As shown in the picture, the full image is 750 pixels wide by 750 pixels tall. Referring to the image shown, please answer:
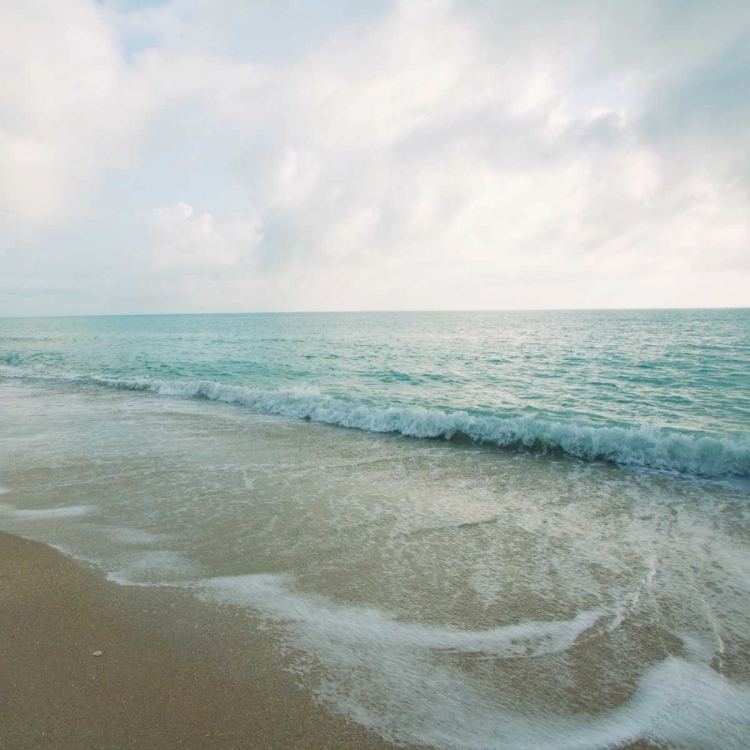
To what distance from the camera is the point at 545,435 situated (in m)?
10.9

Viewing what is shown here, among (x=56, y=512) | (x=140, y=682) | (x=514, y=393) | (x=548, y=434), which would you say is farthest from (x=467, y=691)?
(x=514, y=393)

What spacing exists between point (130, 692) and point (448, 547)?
3587 mm

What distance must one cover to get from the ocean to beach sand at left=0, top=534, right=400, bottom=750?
0.31m

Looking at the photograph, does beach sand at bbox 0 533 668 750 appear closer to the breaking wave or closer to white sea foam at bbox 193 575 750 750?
white sea foam at bbox 193 575 750 750

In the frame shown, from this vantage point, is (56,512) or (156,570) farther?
(56,512)

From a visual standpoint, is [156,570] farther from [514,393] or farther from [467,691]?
[514,393]

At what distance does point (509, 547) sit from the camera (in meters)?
5.62

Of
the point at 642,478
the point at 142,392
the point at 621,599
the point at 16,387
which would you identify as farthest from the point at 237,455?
the point at 16,387

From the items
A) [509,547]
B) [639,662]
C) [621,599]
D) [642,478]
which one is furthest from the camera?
[642,478]

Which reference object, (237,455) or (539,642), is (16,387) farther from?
(539,642)

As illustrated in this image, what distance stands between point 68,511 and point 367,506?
430cm

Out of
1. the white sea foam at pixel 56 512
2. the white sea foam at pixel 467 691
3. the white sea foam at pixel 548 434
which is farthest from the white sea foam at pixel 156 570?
the white sea foam at pixel 548 434

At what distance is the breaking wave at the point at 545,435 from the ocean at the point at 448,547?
0.05 meters

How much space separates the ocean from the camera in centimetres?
321
